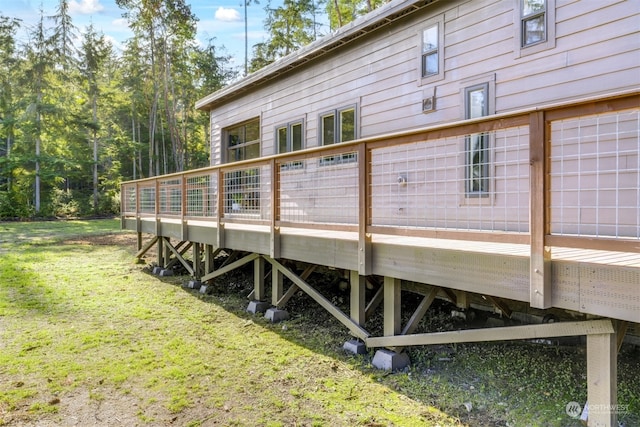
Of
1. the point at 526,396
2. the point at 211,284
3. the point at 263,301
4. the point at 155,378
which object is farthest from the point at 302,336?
the point at 211,284

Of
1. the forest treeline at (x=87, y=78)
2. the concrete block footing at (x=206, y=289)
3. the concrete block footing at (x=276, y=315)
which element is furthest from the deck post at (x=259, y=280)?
the forest treeline at (x=87, y=78)

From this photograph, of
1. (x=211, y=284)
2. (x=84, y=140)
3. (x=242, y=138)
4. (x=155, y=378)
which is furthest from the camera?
(x=84, y=140)

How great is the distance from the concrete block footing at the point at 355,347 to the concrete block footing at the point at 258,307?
69.0 inches

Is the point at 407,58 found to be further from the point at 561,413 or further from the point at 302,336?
the point at 561,413

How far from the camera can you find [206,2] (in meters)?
21.4

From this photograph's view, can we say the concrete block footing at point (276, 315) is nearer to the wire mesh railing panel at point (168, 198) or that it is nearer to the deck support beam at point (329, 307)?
the deck support beam at point (329, 307)

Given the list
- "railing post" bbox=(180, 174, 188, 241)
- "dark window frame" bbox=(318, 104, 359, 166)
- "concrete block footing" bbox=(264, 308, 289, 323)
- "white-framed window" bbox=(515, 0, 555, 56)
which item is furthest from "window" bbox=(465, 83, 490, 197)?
"railing post" bbox=(180, 174, 188, 241)

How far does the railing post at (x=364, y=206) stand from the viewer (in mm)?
3699

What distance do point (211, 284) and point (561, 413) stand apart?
5.58 m

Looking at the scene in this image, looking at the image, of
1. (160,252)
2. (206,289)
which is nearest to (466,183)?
(206,289)

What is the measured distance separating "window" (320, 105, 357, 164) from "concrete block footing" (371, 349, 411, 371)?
315 centimetres

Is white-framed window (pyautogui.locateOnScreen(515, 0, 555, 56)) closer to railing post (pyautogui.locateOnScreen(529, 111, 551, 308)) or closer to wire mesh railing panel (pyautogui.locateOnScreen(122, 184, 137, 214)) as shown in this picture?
railing post (pyautogui.locateOnScreen(529, 111, 551, 308))

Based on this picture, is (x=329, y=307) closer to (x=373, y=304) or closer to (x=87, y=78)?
(x=373, y=304)

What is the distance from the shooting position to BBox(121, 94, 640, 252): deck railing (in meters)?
2.47
